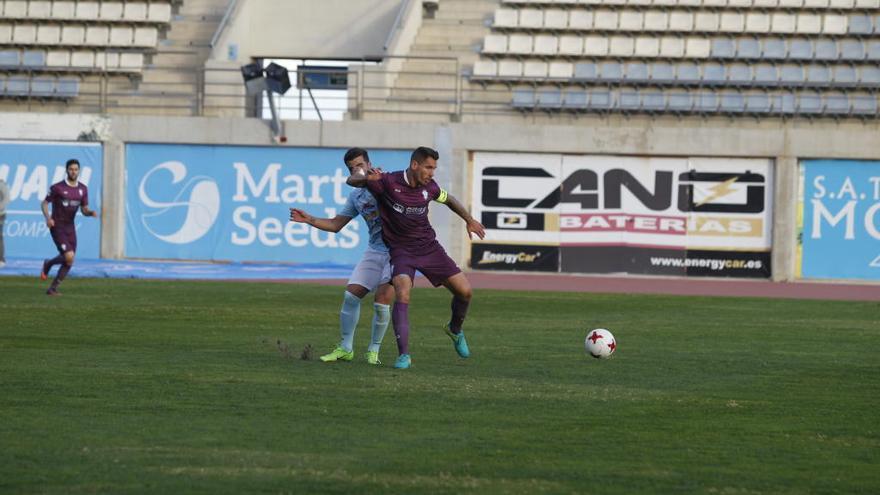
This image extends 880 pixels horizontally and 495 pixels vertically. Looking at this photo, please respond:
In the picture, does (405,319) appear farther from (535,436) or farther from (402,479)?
(402,479)

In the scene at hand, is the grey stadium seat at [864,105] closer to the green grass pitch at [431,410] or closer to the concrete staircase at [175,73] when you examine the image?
the green grass pitch at [431,410]

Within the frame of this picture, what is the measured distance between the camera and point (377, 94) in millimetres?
32469

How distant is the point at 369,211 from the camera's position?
12.9m

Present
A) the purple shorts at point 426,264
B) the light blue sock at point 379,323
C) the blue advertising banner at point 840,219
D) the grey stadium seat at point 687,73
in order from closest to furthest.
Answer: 1. the purple shorts at point 426,264
2. the light blue sock at point 379,323
3. the blue advertising banner at point 840,219
4. the grey stadium seat at point 687,73

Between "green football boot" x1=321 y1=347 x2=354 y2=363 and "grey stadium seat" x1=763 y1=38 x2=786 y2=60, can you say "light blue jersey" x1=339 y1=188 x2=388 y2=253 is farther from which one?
"grey stadium seat" x1=763 y1=38 x2=786 y2=60

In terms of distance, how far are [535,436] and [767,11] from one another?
25267 millimetres

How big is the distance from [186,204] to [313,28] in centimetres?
601

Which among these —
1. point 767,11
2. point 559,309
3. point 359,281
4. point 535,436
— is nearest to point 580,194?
point 767,11

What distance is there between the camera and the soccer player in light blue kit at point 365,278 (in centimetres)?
1261

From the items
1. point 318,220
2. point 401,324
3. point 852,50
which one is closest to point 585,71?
point 852,50

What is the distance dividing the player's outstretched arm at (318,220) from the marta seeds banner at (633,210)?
18164mm

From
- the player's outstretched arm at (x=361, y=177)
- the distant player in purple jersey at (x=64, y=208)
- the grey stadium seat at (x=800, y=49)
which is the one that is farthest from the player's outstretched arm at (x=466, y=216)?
the grey stadium seat at (x=800, y=49)

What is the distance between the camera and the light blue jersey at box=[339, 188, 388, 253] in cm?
1290

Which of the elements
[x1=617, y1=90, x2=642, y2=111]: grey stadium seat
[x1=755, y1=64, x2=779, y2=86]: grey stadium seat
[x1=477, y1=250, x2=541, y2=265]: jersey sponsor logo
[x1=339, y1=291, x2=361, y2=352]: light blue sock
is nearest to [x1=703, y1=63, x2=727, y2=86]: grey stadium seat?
[x1=755, y1=64, x2=779, y2=86]: grey stadium seat
